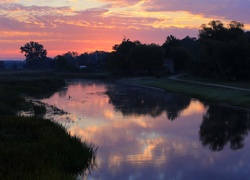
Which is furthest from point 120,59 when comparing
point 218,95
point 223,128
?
point 223,128

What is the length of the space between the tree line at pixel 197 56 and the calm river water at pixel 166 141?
Answer: 28.6m

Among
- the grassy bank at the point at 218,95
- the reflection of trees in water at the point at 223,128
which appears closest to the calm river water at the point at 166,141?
the reflection of trees in water at the point at 223,128

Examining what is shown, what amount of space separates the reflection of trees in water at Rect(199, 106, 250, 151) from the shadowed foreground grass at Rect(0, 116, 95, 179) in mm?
8303

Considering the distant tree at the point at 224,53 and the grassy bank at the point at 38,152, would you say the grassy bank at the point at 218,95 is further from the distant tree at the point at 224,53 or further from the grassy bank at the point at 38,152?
the grassy bank at the point at 38,152

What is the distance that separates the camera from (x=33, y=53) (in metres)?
192

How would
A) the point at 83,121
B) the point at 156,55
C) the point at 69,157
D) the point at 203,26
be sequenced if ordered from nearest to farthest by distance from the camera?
the point at 69,157 → the point at 83,121 → the point at 203,26 → the point at 156,55

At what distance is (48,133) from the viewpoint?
59.6 ft

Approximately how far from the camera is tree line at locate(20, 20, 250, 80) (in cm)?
6525

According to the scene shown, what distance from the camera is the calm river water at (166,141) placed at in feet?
53.0

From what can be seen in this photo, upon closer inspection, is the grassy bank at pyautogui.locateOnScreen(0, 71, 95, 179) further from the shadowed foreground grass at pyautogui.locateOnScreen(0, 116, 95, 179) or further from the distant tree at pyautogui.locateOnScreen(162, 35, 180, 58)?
the distant tree at pyautogui.locateOnScreen(162, 35, 180, 58)

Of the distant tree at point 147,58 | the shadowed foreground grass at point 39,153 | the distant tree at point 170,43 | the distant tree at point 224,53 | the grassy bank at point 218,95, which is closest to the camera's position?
the shadowed foreground grass at point 39,153

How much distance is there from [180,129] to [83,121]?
305 inches

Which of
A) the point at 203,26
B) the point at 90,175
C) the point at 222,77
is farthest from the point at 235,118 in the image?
the point at 203,26

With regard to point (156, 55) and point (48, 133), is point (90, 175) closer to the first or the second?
point (48, 133)
